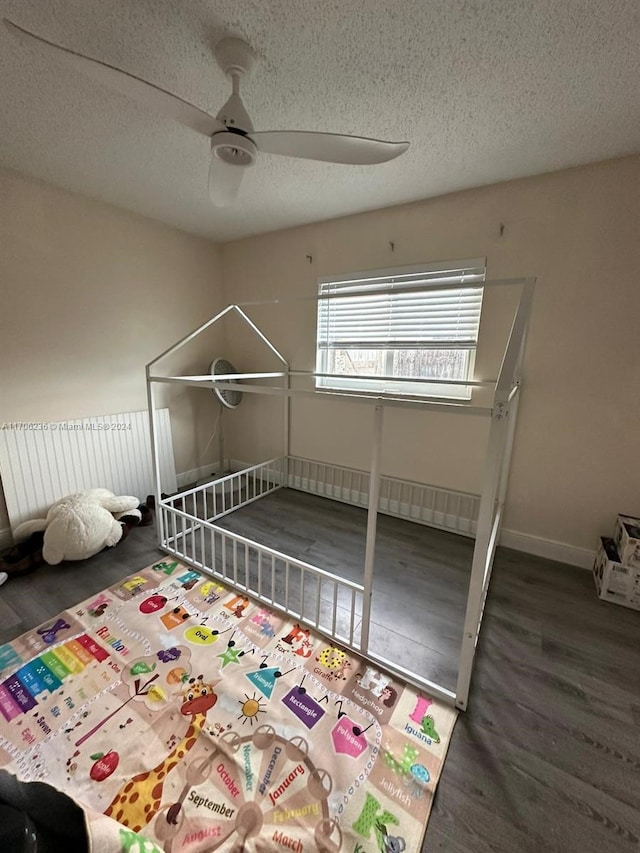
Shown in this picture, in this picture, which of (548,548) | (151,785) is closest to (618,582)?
(548,548)

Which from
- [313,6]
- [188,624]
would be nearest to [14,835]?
[188,624]

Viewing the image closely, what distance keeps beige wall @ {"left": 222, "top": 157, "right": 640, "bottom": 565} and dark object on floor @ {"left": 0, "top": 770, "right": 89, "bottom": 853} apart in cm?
259

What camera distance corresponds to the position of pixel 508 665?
1569 millimetres

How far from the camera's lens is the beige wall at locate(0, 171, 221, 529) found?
2332mm

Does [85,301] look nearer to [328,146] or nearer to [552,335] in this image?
[328,146]

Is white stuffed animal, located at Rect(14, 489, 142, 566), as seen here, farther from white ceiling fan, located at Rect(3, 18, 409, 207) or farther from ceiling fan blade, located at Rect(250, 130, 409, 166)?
ceiling fan blade, located at Rect(250, 130, 409, 166)

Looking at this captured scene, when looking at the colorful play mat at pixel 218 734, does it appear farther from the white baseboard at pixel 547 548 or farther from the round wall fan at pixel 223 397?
the round wall fan at pixel 223 397

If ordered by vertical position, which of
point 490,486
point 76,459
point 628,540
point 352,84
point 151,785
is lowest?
point 151,785

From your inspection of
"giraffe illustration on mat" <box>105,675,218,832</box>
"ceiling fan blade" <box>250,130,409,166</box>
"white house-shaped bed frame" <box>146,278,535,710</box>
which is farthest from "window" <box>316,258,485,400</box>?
"giraffe illustration on mat" <box>105,675,218,832</box>

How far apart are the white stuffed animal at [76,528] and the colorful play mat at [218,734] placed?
1.73 feet

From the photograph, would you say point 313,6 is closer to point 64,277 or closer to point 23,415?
point 64,277

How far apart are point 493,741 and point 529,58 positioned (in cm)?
257

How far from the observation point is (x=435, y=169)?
207 cm

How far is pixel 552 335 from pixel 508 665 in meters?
1.97
